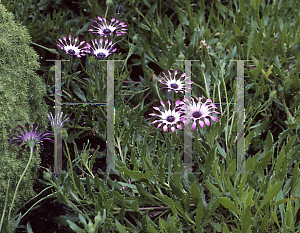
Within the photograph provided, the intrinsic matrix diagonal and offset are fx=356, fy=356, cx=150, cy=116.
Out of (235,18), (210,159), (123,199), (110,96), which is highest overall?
(235,18)

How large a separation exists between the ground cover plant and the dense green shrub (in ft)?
0.24

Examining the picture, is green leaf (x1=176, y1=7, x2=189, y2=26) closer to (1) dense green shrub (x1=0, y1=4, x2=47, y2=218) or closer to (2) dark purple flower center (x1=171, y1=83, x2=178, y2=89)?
(2) dark purple flower center (x1=171, y1=83, x2=178, y2=89)

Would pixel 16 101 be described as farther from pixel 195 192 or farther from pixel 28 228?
pixel 195 192

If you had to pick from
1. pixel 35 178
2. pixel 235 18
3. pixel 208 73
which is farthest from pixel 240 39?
pixel 35 178

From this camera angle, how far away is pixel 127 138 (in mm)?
1042

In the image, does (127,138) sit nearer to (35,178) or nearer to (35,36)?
(35,178)

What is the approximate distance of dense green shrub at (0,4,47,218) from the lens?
97 centimetres

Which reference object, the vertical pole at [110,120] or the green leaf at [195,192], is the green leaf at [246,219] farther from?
the vertical pole at [110,120]

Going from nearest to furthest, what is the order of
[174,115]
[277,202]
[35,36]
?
[277,202]
[174,115]
[35,36]

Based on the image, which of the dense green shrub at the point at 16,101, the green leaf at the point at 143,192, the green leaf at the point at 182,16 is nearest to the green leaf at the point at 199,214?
the green leaf at the point at 143,192

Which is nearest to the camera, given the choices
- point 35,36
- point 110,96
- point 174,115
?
point 174,115

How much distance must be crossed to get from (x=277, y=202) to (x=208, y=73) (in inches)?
21.4

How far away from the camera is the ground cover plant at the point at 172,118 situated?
0.90 metres

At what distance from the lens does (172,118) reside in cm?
103
